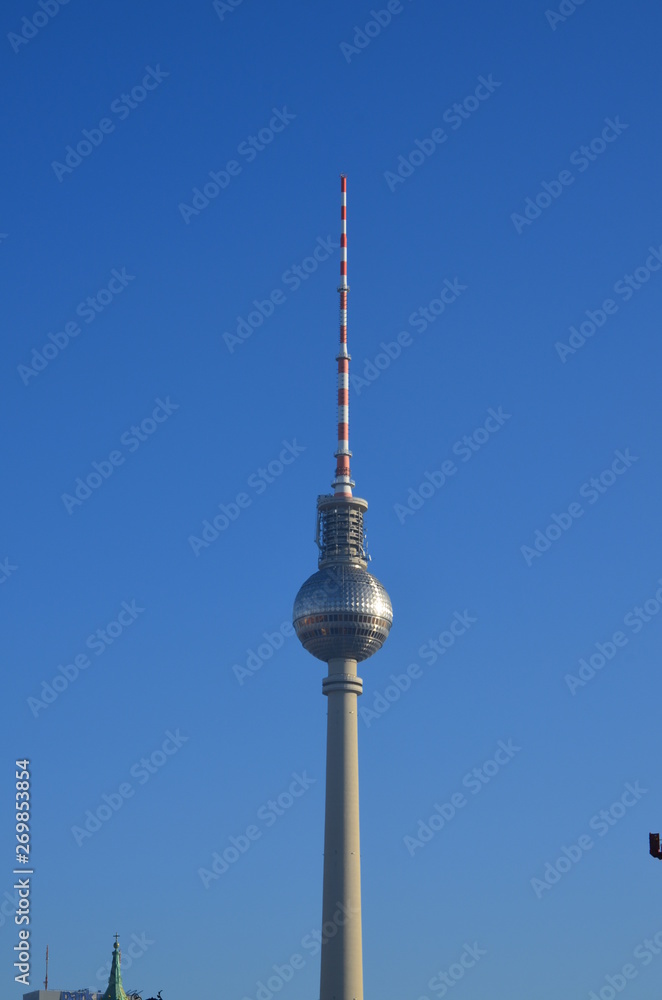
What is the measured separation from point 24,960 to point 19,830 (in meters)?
9.73

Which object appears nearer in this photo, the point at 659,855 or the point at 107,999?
the point at 659,855

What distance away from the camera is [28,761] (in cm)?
12412

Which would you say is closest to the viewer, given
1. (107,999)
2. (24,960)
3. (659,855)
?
(659,855)

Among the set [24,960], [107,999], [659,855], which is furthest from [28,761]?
[659,855]

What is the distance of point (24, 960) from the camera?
4766 inches

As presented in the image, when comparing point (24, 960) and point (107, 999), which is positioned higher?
point (107, 999)

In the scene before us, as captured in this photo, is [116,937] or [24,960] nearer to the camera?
[24,960]

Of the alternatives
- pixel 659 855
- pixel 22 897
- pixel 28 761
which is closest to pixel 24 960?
pixel 22 897

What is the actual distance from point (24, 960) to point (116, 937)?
201 feet

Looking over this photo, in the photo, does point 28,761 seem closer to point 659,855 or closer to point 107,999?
point 107,999

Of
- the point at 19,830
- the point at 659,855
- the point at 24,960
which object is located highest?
the point at 19,830

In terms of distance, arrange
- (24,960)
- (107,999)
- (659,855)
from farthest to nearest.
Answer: (107,999)
(24,960)
(659,855)

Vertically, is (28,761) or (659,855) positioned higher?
(28,761)

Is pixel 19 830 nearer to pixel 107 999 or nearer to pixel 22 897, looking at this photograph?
pixel 22 897
